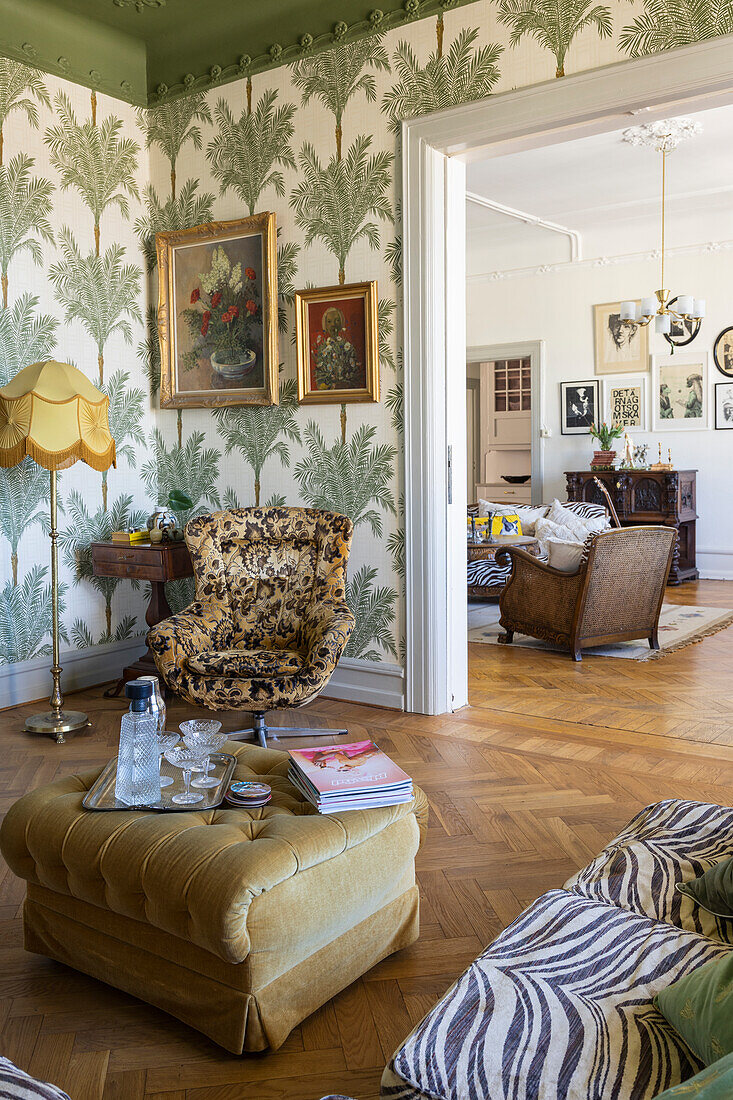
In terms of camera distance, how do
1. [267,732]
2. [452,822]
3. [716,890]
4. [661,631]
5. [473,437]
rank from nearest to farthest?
[716,890]
[452,822]
[267,732]
[661,631]
[473,437]

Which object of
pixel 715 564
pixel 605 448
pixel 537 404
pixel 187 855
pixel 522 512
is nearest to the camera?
pixel 187 855

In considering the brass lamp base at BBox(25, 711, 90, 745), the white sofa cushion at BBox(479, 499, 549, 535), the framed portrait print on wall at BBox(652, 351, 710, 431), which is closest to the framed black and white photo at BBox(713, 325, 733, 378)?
the framed portrait print on wall at BBox(652, 351, 710, 431)

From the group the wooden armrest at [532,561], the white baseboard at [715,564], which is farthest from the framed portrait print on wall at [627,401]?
the wooden armrest at [532,561]

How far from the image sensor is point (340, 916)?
82.4 inches

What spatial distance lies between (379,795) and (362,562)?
2607 millimetres

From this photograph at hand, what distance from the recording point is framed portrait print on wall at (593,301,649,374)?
945cm

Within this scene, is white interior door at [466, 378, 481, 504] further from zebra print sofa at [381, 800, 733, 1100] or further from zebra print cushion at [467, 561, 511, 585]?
zebra print sofa at [381, 800, 733, 1100]

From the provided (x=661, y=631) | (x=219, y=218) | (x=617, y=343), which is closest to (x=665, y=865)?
(x=219, y=218)

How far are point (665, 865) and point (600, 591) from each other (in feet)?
13.3

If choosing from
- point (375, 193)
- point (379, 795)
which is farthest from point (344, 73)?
point (379, 795)

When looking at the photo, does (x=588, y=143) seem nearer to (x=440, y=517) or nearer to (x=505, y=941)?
(x=440, y=517)

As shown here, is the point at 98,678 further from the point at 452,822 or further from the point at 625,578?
the point at 625,578

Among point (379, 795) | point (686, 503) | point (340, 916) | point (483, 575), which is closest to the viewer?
point (340, 916)

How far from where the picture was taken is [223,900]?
187 centimetres
